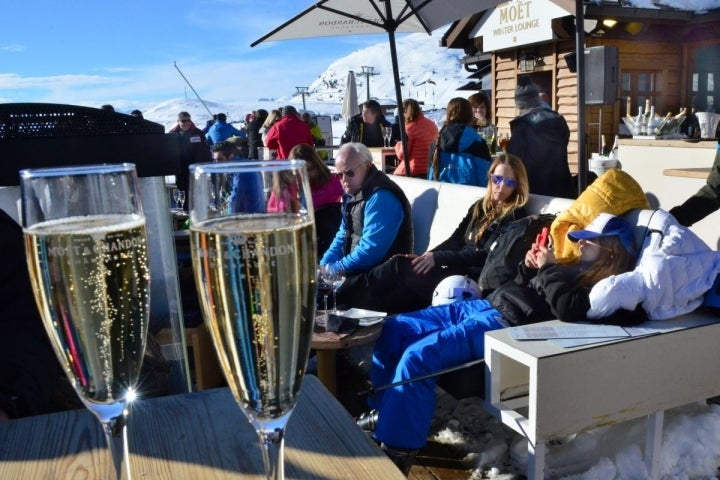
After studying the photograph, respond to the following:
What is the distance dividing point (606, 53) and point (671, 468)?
2.97 meters

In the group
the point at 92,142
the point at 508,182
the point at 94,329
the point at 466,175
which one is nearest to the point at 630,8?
the point at 466,175

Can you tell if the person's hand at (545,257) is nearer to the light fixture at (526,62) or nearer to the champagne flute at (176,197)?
the champagne flute at (176,197)

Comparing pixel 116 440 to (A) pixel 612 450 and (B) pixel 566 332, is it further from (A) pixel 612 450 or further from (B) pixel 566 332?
(A) pixel 612 450

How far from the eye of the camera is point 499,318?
3.19m

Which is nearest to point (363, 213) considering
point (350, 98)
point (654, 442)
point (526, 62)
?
point (654, 442)

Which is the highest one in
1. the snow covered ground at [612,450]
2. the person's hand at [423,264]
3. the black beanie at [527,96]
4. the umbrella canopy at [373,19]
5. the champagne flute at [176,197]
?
the umbrella canopy at [373,19]

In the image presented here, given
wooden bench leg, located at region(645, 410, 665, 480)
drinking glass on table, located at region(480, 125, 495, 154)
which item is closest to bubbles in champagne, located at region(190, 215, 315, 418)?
wooden bench leg, located at region(645, 410, 665, 480)

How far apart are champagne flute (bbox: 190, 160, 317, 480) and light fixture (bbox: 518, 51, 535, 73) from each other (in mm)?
12337

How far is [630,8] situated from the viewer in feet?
33.0

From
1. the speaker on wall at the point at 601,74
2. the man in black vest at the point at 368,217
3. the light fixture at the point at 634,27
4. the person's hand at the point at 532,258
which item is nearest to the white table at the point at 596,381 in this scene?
the person's hand at the point at 532,258

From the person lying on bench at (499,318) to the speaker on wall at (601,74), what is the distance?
1976 millimetres

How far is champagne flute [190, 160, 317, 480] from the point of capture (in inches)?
22.4

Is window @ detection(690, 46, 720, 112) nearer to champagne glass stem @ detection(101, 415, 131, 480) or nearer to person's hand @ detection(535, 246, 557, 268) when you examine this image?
person's hand @ detection(535, 246, 557, 268)

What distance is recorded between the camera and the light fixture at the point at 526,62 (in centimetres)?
1203
